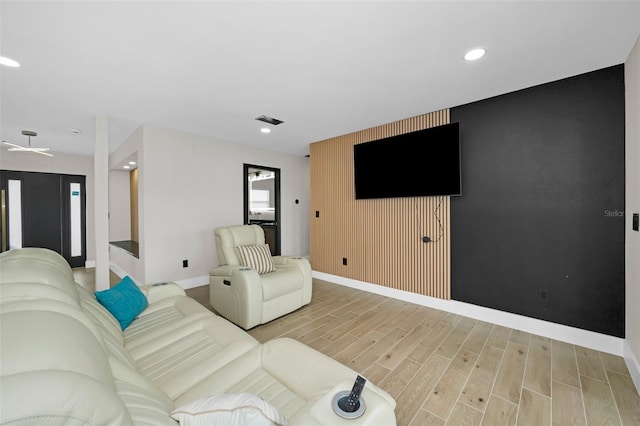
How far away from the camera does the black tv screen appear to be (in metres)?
2.96

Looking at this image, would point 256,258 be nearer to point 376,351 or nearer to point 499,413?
point 376,351

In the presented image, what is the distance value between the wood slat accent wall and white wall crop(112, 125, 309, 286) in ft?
4.80

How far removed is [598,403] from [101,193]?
5080 mm

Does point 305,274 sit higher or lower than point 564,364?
higher

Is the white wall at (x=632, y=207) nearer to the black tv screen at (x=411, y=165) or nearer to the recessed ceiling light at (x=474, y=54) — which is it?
the recessed ceiling light at (x=474, y=54)

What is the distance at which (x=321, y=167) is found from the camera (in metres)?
4.59

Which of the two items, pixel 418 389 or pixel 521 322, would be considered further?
pixel 521 322

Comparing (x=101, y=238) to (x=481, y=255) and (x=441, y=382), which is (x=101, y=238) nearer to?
(x=441, y=382)

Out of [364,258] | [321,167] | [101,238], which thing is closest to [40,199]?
[101,238]

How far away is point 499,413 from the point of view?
1.60m

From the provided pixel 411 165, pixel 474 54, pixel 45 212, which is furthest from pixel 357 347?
pixel 45 212

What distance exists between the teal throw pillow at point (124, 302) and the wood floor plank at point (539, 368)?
9.58ft

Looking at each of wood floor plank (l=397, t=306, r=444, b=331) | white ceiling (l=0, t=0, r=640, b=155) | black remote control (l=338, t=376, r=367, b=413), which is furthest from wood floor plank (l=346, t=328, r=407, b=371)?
white ceiling (l=0, t=0, r=640, b=155)

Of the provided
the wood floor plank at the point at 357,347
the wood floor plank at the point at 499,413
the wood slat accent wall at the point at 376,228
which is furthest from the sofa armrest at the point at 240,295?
the wood floor plank at the point at 499,413
